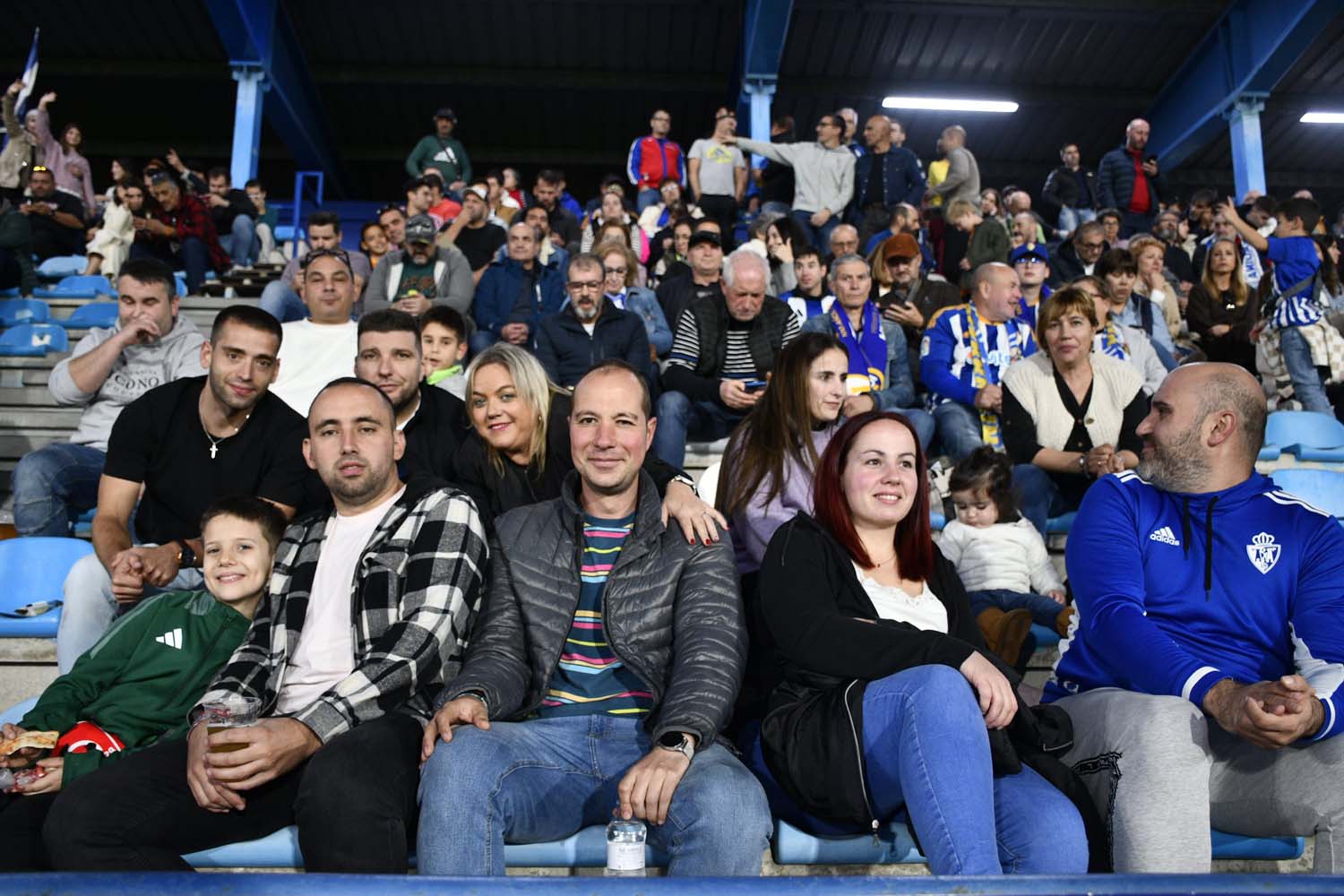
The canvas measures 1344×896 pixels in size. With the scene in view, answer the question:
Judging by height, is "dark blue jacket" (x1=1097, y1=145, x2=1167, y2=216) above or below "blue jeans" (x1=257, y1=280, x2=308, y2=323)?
above

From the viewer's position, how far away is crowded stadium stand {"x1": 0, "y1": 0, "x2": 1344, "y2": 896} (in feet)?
5.60

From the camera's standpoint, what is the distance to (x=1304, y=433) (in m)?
4.15

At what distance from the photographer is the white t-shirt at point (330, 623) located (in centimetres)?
194

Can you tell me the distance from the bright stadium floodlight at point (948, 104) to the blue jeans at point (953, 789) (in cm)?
1180

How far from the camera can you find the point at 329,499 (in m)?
2.47

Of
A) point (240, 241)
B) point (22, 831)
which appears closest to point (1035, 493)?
point (22, 831)

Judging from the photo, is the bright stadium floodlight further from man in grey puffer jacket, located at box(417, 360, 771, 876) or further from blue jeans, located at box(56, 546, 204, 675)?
blue jeans, located at box(56, 546, 204, 675)

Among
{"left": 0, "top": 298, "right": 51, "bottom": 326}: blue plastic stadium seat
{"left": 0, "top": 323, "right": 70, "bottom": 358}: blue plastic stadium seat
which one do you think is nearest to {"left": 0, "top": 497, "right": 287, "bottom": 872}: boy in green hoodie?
{"left": 0, "top": 323, "right": 70, "bottom": 358}: blue plastic stadium seat

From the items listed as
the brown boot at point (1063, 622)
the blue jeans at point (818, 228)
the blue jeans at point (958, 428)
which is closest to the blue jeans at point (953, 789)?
the brown boot at point (1063, 622)

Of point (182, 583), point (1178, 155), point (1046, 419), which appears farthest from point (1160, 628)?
point (1178, 155)

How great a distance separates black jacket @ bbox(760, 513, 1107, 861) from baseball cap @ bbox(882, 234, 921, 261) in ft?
11.7

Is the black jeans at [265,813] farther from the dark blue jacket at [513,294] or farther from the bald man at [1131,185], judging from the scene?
the bald man at [1131,185]

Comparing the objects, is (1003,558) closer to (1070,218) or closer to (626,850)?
(626,850)

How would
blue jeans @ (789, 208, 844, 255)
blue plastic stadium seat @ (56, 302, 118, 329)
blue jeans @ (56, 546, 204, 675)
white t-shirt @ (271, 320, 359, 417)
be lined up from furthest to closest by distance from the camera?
blue jeans @ (789, 208, 844, 255) < blue plastic stadium seat @ (56, 302, 118, 329) < white t-shirt @ (271, 320, 359, 417) < blue jeans @ (56, 546, 204, 675)
